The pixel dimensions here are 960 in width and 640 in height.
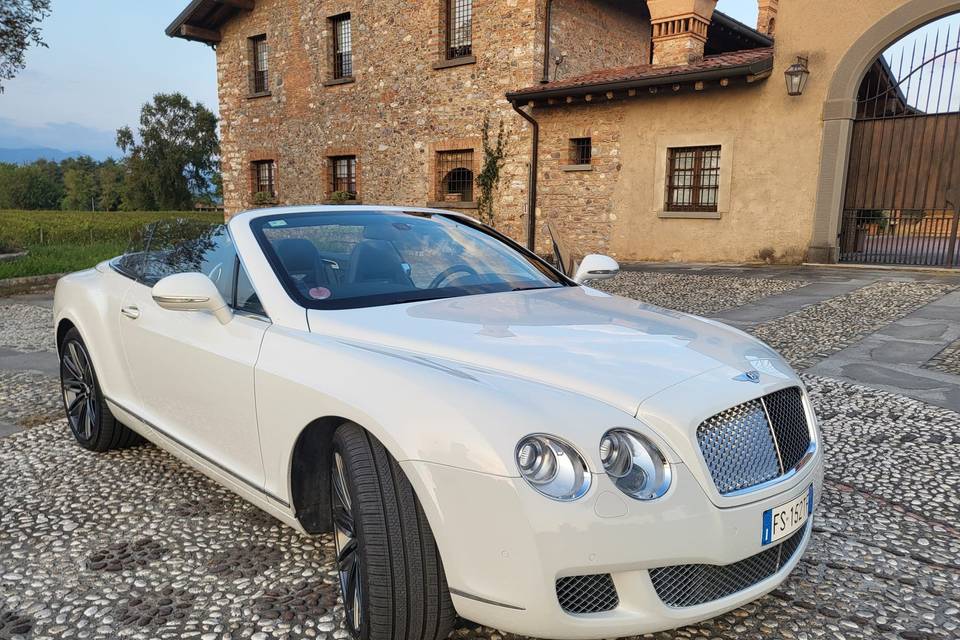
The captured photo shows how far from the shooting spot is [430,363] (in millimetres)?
2066

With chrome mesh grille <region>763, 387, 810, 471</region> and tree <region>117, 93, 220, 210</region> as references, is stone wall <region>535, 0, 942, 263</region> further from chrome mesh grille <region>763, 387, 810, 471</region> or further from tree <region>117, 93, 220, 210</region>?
tree <region>117, 93, 220, 210</region>

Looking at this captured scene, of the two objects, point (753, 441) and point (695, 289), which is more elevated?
point (753, 441)

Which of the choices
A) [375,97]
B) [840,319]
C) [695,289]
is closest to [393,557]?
[840,319]

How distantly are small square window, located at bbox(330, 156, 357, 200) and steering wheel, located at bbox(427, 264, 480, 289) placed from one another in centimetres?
1702

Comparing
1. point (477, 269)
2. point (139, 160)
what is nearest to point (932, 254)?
point (477, 269)

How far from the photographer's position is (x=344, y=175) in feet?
65.6

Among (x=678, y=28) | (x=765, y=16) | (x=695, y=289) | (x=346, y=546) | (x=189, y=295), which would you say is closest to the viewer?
(x=346, y=546)

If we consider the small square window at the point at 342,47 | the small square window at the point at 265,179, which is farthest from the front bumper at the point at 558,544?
the small square window at the point at 265,179

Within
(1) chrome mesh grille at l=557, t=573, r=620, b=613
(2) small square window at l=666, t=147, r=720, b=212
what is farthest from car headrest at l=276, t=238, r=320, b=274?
(2) small square window at l=666, t=147, r=720, b=212

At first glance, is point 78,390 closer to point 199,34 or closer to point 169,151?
point 199,34

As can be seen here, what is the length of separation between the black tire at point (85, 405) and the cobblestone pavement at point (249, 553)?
0.09 meters

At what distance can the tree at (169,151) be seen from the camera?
69188mm

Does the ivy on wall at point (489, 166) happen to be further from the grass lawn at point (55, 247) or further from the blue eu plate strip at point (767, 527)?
the blue eu plate strip at point (767, 527)

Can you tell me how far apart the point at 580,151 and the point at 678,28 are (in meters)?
3.25
